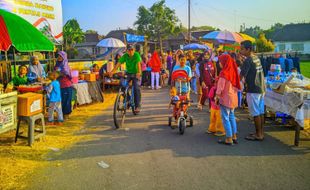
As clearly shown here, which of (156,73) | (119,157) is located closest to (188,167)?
(119,157)

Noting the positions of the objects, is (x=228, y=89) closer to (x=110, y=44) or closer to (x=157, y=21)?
(x=110, y=44)

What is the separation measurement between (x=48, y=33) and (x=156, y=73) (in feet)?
18.7

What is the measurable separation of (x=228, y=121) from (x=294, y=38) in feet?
213

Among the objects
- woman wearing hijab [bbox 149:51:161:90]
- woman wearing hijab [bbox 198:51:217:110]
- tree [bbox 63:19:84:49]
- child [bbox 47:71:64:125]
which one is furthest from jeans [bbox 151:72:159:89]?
tree [bbox 63:19:84:49]

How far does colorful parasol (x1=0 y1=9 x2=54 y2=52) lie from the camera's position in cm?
584

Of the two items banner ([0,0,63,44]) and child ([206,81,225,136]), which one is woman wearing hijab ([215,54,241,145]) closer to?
child ([206,81,225,136])

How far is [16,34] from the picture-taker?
19.5 ft

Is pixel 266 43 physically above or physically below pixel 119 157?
above

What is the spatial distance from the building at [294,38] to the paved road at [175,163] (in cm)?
5972

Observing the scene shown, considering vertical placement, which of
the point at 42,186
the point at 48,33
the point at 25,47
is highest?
the point at 48,33

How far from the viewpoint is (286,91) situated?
6676 mm

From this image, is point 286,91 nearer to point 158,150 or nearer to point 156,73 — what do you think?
point 158,150

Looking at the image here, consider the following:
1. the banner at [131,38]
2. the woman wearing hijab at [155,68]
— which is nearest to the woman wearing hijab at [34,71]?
the woman wearing hijab at [155,68]

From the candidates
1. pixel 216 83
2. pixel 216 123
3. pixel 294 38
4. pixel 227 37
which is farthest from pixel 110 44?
pixel 294 38
